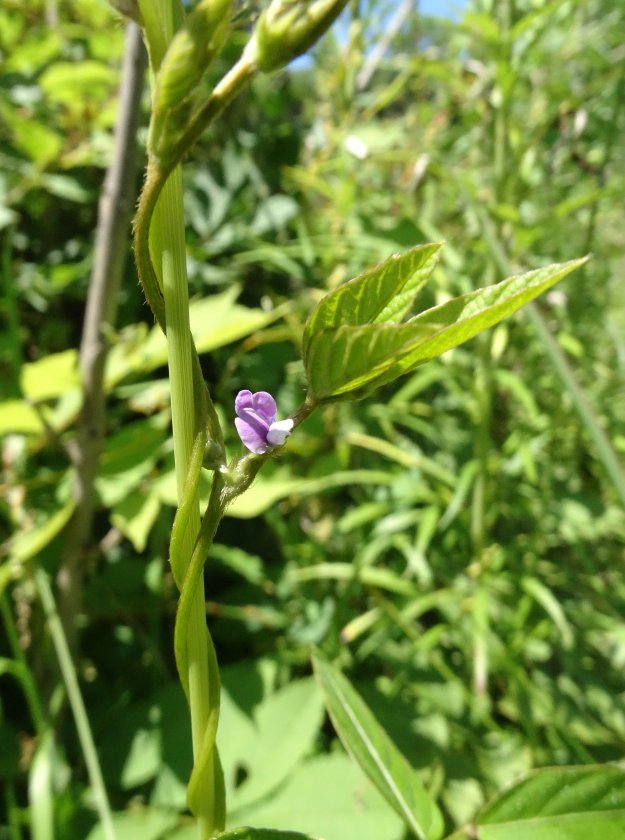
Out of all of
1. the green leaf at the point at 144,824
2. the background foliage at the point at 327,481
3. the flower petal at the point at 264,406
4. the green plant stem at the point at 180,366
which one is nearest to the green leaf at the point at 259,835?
the green plant stem at the point at 180,366

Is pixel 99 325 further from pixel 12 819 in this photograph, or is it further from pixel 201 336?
pixel 12 819

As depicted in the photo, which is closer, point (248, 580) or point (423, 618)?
point (248, 580)

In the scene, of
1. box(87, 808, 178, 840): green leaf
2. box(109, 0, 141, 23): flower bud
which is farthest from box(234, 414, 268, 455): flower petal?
box(87, 808, 178, 840): green leaf

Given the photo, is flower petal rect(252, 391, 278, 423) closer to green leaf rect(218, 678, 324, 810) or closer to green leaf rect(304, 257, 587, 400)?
green leaf rect(304, 257, 587, 400)

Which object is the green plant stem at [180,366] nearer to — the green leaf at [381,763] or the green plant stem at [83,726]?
the green leaf at [381,763]

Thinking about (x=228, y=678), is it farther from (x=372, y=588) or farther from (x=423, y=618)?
(x=423, y=618)

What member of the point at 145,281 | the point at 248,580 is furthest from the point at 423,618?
the point at 145,281

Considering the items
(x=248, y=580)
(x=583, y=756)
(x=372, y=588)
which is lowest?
(x=583, y=756)
